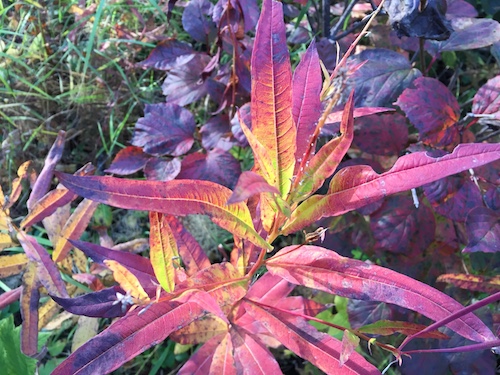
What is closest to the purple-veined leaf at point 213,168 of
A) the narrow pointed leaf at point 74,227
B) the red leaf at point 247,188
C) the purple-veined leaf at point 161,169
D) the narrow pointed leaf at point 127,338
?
the purple-veined leaf at point 161,169

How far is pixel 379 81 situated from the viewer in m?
1.06

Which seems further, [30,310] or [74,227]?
[74,227]

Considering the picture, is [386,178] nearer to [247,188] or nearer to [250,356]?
[247,188]

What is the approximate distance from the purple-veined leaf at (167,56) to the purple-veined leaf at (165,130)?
0.12m

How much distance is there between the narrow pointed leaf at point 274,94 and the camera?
0.63 metres

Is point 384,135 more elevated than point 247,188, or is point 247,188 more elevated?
point 247,188

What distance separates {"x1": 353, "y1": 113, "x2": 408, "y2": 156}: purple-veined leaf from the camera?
1.03 metres

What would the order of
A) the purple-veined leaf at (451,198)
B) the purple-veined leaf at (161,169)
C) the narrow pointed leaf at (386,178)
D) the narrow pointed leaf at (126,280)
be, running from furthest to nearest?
the purple-veined leaf at (161,169) < the purple-veined leaf at (451,198) < the narrow pointed leaf at (126,280) < the narrow pointed leaf at (386,178)

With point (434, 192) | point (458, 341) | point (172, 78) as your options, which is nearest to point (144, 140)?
point (172, 78)

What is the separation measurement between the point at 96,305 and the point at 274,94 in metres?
0.40

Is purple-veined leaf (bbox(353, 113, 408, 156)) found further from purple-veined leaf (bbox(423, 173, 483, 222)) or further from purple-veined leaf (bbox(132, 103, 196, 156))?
purple-veined leaf (bbox(132, 103, 196, 156))

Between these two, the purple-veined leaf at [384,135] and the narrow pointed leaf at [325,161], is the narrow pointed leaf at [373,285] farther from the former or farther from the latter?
the purple-veined leaf at [384,135]

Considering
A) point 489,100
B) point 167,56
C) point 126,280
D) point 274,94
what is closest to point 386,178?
point 274,94

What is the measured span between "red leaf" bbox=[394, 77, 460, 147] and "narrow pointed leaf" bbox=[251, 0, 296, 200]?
0.41 metres
